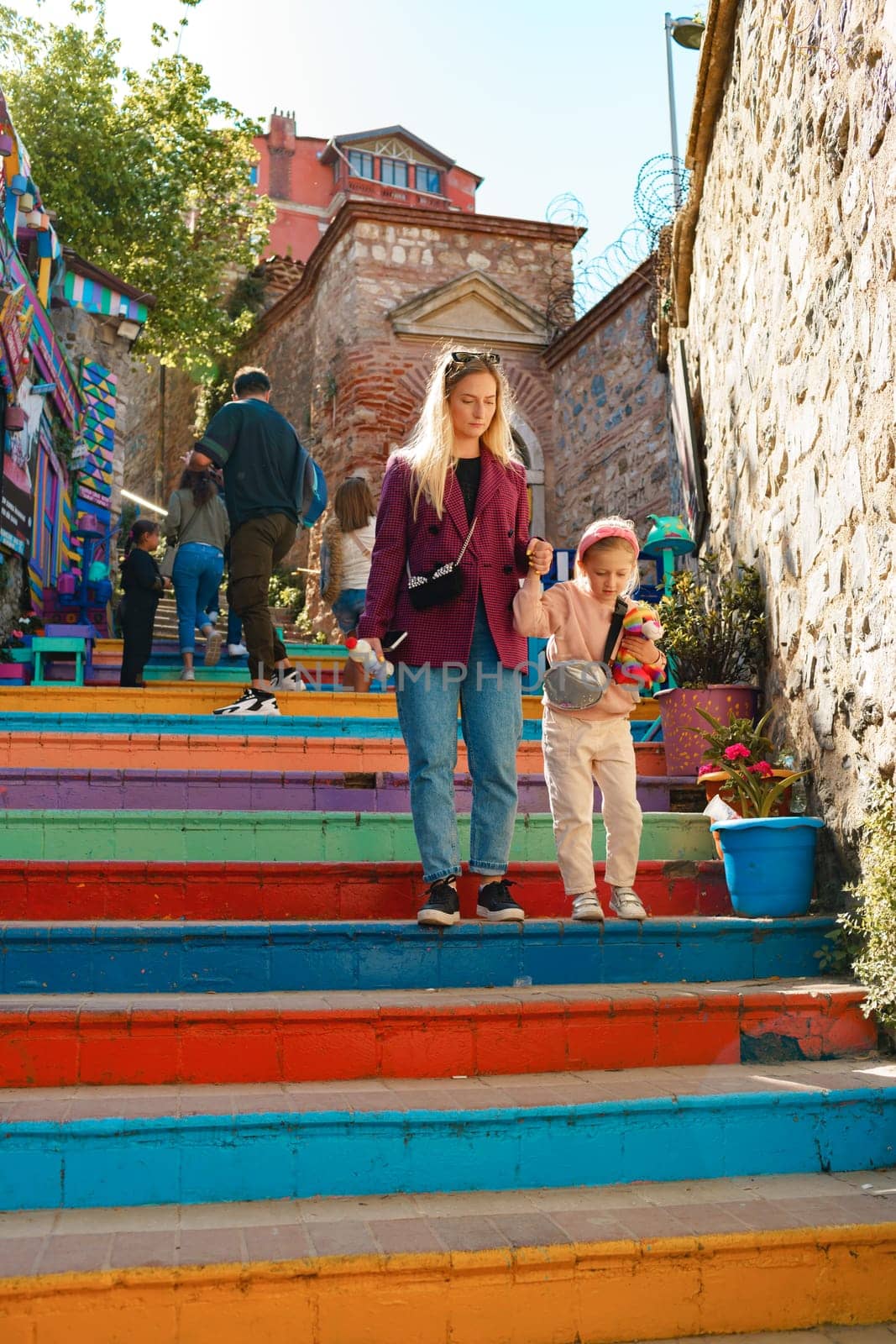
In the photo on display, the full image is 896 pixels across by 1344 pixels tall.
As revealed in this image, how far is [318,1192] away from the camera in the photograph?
2.54 meters

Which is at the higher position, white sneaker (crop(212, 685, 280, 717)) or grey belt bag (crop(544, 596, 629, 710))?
grey belt bag (crop(544, 596, 629, 710))

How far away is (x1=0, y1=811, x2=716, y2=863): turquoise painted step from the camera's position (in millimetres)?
4059

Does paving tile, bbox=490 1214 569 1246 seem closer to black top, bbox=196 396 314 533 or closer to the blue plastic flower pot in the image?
the blue plastic flower pot

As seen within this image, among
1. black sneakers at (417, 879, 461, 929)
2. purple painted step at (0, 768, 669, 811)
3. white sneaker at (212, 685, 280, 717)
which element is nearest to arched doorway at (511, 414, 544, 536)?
white sneaker at (212, 685, 280, 717)

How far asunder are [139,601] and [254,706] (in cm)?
204

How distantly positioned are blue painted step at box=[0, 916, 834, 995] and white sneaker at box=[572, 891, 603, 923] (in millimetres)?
49

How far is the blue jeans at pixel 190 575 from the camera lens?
27.7 ft

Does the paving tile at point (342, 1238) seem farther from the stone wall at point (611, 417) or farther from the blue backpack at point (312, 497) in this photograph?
the stone wall at point (611, 417)

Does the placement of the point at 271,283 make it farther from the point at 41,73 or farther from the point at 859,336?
the point at 859,336

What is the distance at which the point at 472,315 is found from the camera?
1650 centimetres

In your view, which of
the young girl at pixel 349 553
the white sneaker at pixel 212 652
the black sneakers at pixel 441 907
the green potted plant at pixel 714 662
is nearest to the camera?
the black sneakers at pixel 441 907

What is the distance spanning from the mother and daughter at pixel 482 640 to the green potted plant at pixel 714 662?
1260 mm

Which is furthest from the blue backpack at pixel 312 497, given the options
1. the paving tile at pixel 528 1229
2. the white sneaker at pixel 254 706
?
the paving tile at pixel 528 1229

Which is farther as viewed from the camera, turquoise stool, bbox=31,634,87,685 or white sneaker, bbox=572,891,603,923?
turquoise stool, bbox=31,634,87,685
